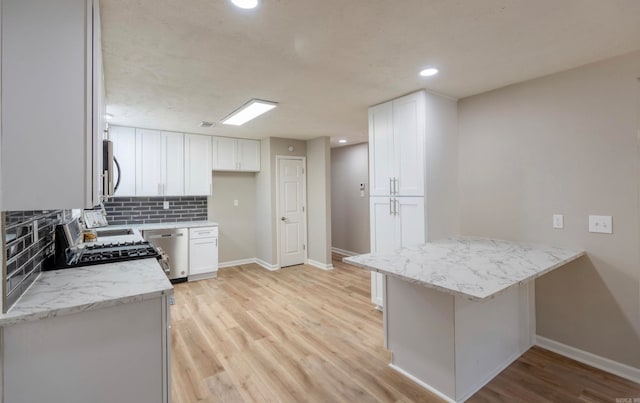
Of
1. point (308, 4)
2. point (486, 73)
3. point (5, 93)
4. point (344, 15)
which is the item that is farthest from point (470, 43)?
point (5, 93)

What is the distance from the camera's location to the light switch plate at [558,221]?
2.42 metres

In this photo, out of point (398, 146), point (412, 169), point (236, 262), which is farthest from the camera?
point (236, 262)

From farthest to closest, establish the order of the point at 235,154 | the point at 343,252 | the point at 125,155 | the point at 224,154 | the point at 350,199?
the point at 343,252
the point at 350,199
the point at 235,154
the point at 224,154
the point at 125,155

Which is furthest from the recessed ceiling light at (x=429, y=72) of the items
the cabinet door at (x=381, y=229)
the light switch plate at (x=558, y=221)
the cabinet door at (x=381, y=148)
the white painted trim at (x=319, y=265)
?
the white painted trim at (x=319, y=265)

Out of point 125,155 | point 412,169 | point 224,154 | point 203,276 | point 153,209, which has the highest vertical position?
point 224,154

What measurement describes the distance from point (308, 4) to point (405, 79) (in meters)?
1.28

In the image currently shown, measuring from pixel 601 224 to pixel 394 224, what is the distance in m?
1.58

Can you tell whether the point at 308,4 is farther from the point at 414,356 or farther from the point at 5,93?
the point at 414,356

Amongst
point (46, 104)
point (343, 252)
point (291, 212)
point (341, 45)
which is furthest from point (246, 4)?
point (343, 252)

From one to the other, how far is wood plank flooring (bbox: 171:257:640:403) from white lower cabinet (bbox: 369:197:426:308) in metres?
0.60

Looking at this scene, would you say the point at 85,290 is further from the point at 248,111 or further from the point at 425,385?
the point at 248,111

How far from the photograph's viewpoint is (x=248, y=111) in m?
3.42

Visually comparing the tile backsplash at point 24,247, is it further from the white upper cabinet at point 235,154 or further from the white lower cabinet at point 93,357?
the white upper cabinet at point 235,154

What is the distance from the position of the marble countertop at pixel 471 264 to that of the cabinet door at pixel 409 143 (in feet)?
2.01
